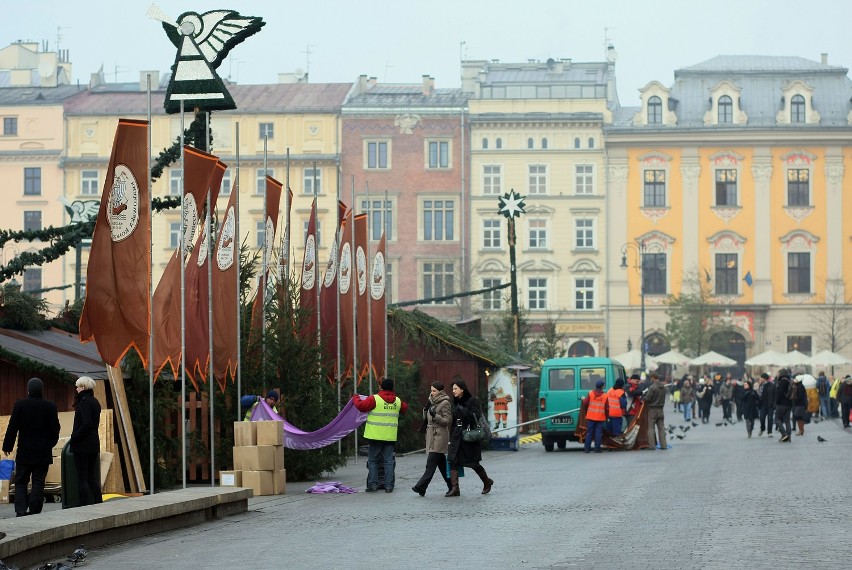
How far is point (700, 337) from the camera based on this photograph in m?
84.4

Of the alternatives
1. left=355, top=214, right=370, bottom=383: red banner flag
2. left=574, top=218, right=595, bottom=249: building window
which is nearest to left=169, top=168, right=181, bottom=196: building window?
left=574, top=218, right=595, bottom=249: building window

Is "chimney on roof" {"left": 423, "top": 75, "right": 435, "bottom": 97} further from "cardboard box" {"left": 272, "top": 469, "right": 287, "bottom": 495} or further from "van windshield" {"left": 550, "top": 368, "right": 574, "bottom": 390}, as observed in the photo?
"cardboard box" {"left": 272, "top": 469, "right": 287, "bottom": 495}

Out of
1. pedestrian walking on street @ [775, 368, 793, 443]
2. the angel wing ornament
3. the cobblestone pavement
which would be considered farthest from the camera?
pedestrian walking on street @ [775, 368, 793, 443]

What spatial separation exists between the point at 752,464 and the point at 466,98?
64.8m

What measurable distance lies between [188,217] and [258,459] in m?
3.44

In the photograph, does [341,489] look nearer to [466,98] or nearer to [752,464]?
[752,464]

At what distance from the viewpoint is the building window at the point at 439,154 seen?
9100 centimetres

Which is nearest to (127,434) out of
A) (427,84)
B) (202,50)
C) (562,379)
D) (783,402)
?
(202,50)

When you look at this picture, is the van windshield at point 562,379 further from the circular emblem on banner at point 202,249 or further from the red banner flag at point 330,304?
the circular emblem on banner at point 202,249

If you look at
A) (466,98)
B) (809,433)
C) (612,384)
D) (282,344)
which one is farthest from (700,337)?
(282,344)

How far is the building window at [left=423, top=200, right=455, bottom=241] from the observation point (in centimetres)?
9181

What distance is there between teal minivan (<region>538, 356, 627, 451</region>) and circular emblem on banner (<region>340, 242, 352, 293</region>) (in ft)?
30.6

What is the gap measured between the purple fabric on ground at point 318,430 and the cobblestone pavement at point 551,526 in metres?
0.75

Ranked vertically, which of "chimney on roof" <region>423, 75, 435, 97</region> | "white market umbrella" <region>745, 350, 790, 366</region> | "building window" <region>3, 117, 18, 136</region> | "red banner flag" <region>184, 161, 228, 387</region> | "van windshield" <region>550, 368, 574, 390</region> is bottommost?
"van windshield" <region>550, 368, 574, 390</region>
